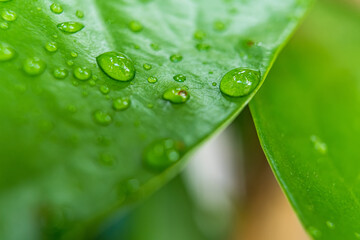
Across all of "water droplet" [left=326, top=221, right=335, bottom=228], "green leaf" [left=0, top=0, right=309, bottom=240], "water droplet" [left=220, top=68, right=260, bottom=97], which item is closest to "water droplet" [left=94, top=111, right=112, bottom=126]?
"green leaf" [left=0, top=0, right=309, bottom=240]

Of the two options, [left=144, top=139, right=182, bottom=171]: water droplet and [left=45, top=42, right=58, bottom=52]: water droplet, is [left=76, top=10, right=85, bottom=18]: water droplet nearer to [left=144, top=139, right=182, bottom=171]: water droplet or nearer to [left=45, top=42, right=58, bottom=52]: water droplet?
[left=45, top=42, right=58, bottom=52]: water droplet

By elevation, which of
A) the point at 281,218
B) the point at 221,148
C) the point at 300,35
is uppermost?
the point at 300,35

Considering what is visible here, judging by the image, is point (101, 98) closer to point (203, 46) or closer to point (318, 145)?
point (203, 46)

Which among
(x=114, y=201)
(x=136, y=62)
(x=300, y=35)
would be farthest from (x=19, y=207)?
(x=300, y=35)

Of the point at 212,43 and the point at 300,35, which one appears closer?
the point at 212,43

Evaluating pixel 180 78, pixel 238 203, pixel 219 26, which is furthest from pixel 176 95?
pixel 238 203

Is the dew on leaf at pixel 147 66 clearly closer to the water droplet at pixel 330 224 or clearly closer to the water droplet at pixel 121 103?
the water droplet at pixel 121 103

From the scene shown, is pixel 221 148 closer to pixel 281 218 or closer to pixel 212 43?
pixel 281 218
